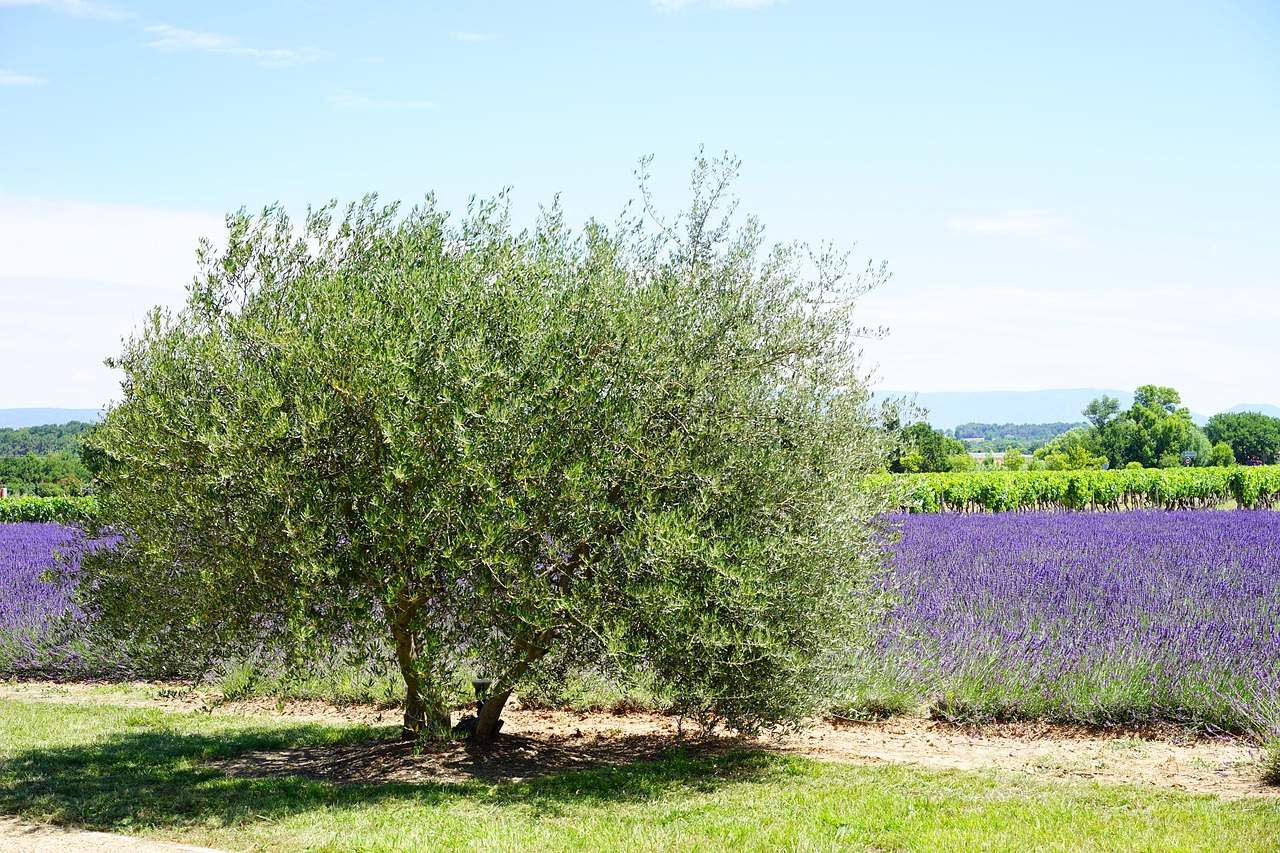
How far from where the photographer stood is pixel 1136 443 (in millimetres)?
94375

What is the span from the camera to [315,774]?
7480 mm

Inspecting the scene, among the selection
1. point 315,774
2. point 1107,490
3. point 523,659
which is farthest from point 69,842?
point 1107,490

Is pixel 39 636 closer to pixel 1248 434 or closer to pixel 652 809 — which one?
pixel 652 809

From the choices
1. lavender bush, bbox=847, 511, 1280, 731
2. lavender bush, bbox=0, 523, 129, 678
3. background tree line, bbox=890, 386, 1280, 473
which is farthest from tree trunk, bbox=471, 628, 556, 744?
background tree line, bbox=890, 386, 1280, 473

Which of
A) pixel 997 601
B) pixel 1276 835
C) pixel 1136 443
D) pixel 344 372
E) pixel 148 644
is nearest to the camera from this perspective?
pixel 1276 835

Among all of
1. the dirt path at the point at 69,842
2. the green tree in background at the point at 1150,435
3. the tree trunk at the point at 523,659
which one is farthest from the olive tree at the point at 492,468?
the green tree in background at the point at 1150,435

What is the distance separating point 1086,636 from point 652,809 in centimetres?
533

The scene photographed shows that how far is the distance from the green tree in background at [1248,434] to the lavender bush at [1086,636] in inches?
4189

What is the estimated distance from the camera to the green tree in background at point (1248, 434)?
109750 mm

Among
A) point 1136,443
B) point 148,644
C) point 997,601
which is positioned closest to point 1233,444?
point 1136,443

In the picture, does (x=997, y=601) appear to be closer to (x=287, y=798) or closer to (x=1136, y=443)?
(x=287, y=798)

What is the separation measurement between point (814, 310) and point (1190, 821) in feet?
13.6

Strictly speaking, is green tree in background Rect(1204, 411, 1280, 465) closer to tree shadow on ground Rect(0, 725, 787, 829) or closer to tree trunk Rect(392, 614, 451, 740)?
tree shadow on ground Rect(0, 725, 787, 829)

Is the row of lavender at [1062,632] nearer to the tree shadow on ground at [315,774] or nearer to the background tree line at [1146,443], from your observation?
the tree shadow on ground at [315,774]
